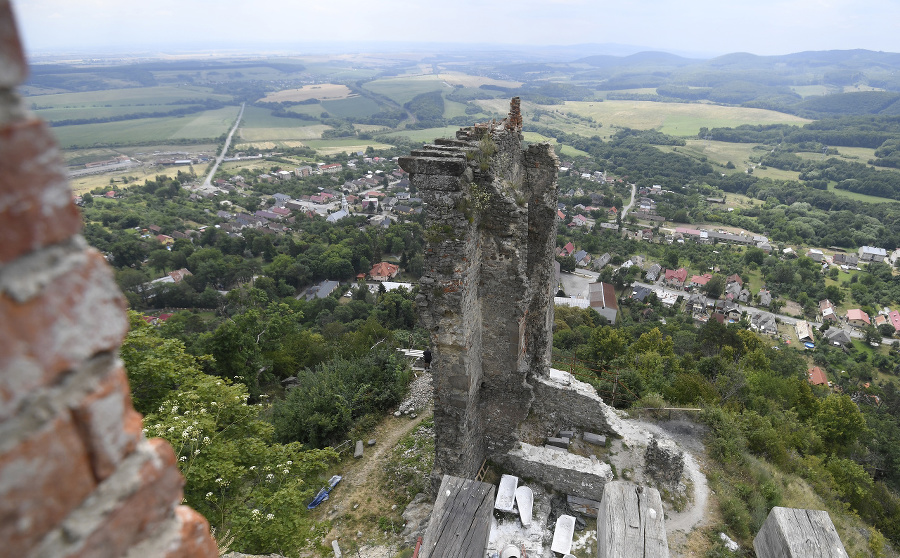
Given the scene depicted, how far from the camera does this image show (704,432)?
1284cm

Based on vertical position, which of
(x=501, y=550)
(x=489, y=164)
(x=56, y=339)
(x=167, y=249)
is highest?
(x=56, y=339)

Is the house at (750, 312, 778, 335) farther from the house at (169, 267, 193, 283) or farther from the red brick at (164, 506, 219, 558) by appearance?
the house at (169, 267, 193, 283)

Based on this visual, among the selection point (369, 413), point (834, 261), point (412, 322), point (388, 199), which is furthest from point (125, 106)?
point (834, 261)

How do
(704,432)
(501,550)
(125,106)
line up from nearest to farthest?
1. (501,550)
2. (704,432)
3. (125,106)

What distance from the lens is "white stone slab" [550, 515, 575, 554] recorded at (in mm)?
8336

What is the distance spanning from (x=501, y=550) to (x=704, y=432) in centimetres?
810

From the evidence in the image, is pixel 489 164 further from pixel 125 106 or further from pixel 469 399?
pixel 125 106

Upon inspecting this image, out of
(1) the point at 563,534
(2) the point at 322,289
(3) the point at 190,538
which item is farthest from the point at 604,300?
(3) the point at 190,538

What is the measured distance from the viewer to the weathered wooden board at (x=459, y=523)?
10.4 feet

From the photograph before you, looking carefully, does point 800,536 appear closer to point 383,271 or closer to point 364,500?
point 364,500

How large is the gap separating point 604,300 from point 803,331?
2397 centimetres

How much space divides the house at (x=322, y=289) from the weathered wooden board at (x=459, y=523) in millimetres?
52006

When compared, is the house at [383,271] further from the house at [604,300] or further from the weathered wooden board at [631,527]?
the weathered wooden board at [631,527]

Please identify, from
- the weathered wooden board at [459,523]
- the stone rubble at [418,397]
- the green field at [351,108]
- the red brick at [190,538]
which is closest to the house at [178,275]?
the stone rubble at [418,397]
